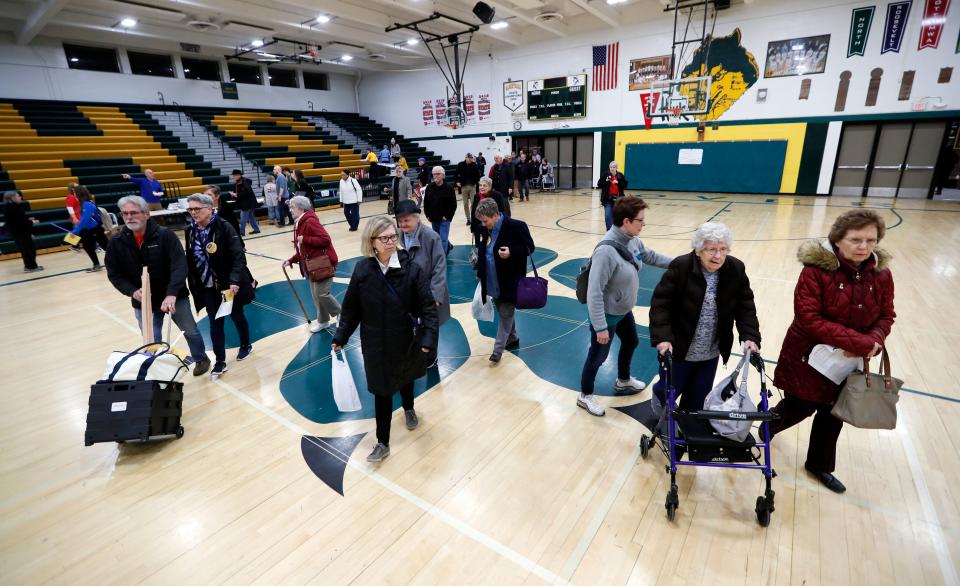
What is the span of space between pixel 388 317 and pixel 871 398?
2.49m

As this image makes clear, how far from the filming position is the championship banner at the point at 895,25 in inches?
450

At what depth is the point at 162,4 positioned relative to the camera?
1162 cm

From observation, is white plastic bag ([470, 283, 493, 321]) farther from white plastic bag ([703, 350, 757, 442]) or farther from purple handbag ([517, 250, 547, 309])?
white plastic bag ([703, 350, 757, 442])

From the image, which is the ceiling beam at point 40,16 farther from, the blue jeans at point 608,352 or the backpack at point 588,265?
the blue jeans at point 608,352

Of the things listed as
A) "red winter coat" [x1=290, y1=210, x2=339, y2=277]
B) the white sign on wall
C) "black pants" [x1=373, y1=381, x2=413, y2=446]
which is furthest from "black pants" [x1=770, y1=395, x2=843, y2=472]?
the white sign on wall

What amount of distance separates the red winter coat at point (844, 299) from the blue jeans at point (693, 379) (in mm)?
547

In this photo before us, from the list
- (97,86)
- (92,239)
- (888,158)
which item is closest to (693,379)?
(92,239)

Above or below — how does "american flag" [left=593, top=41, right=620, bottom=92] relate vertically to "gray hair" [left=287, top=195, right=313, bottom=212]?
above

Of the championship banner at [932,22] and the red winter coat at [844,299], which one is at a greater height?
the championship banner at [932,22]

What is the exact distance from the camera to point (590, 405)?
3334mm

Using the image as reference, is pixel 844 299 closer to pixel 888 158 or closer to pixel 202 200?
pixel 202 200

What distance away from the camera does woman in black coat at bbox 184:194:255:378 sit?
12.4 ft

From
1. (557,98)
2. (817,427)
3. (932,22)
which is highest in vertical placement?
(932,22)

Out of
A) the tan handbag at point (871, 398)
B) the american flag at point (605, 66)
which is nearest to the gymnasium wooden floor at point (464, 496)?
the tan handbag at point (871, 398)
